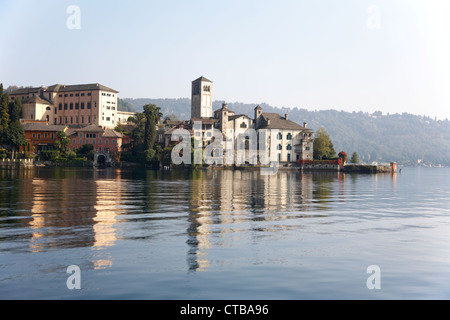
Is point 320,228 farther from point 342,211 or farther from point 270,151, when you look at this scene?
point 270,151

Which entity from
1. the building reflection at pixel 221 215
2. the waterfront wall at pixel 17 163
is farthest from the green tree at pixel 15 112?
the building reflection at pixel 221 215

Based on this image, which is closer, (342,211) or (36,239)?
(36,239)

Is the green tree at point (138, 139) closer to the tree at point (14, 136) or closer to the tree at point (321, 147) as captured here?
the tree at point (14, 136)

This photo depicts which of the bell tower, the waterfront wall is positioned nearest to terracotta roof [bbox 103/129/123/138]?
the waterfront wall

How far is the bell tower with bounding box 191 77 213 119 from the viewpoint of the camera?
16038cm

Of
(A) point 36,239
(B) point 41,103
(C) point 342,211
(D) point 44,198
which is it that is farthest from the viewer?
(B) point 41,103

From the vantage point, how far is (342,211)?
1287 inches

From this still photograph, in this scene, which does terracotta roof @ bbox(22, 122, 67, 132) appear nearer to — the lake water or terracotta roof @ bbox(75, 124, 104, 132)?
terracotta roof @ bbox(75, 124, 104, 132)

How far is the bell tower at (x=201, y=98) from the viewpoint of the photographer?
16038 cm

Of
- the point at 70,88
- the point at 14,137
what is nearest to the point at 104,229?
the point at 14,137

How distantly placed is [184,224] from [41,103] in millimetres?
138867
